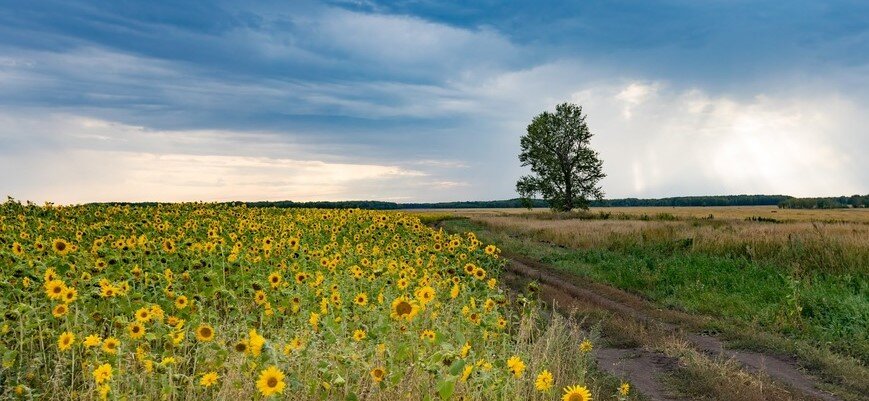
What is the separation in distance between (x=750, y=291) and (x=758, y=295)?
489 mm

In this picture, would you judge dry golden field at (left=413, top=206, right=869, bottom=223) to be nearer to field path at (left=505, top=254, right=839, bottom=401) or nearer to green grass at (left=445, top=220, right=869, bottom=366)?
green grass at (left=445, top=220, right=869, bottom=366)

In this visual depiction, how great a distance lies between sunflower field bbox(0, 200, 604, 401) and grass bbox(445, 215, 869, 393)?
337 cm

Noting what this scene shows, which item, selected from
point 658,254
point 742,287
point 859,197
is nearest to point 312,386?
point 742,287

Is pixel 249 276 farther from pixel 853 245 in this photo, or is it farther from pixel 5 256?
pixel 853 245

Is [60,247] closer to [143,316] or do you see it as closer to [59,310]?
[59,310]

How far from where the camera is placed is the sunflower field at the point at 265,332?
475 centimetres

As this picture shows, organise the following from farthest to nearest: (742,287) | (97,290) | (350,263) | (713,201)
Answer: (713,201) → (742,287) → (350,263) → (97,290)

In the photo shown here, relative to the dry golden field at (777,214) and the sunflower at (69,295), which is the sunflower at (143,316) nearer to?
the sunflower at (69,295)

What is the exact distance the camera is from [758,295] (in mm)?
13711

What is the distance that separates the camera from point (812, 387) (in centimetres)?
815

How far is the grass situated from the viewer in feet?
32.5

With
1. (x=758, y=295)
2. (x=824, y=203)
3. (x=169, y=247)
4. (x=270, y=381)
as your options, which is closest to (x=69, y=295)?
(x=270, y=381)

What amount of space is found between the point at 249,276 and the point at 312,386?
457 centimetres

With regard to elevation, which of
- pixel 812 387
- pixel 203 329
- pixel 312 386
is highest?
pixel 203 329
